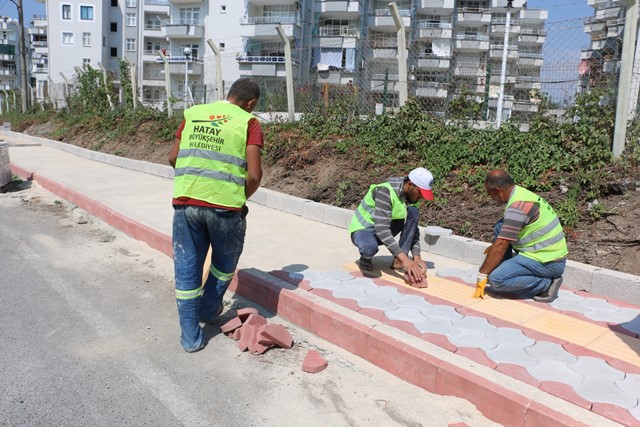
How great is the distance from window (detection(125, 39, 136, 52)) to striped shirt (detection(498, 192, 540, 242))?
217 feet

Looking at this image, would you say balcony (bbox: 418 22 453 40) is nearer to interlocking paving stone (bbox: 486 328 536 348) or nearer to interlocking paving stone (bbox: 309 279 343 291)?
interlocking paving stone (bbox: 309 279 343 291)

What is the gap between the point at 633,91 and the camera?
6.56 meters

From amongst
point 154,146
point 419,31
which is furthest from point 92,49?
point 154,146

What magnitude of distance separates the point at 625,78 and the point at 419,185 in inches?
143

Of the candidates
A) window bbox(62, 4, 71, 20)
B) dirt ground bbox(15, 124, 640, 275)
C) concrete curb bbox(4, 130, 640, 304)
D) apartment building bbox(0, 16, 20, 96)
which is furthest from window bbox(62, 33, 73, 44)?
concrete curb bbox(4, 130, 640, 304)

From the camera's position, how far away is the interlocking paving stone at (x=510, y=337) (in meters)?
3.63

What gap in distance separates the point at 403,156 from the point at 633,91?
127 inches

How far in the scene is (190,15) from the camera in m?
56.5

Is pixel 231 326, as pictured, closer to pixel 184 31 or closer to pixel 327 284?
pixel 327 284

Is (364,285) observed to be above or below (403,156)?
below

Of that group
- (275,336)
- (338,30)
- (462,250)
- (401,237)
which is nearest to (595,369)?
(275,336)

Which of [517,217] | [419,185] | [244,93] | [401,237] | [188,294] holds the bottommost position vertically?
[188,294]

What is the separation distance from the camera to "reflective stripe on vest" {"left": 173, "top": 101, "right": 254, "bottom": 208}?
355 cm

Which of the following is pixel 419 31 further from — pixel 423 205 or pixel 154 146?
pixel 423 205
